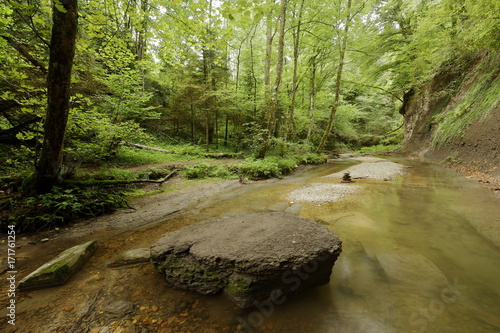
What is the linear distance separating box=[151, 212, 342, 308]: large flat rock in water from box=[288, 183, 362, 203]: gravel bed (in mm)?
2863

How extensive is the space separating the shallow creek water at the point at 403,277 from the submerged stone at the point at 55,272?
175 cm

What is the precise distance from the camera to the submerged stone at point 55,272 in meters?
2.27

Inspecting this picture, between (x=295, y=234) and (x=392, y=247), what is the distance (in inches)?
64.1

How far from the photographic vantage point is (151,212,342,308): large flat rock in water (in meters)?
2.09

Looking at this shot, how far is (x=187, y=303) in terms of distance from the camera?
217 cm

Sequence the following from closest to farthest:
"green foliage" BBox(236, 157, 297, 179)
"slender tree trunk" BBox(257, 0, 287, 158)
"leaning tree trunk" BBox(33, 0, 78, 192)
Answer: "leaning tree trunk" BBox(33, 0, 78, 192), "green foliage" BBox(236, 157, 297, 179), "slender tree trunk" BBox(257, 0, 287, 158)

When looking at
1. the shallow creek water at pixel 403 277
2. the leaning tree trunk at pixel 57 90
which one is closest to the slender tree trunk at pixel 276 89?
the shallow creek water at pixel 403 277

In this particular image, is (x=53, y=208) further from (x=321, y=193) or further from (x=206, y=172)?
(x=321, y=193)

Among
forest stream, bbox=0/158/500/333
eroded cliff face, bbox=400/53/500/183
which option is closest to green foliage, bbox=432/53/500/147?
eroded cliff face, bbox=400/53/500/183

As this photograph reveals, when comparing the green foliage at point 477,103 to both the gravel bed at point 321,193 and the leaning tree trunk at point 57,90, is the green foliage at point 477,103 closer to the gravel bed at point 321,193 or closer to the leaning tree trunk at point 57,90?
the gravel bed at point 321,193

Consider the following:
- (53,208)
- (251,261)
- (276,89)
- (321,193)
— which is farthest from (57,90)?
(276,89)

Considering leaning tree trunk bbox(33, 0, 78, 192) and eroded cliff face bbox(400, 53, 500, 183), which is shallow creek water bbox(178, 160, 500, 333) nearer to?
leaning tree trunk bbox(33, 0, 78, 192)

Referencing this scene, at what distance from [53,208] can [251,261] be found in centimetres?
433

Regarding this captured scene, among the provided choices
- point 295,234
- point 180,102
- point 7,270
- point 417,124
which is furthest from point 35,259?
point 417,124
